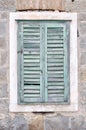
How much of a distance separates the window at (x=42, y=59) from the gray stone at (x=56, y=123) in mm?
235

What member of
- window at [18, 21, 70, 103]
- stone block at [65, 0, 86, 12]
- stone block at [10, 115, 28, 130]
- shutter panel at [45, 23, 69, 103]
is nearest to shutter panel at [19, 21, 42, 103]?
window at [18, 21, 70, 103]

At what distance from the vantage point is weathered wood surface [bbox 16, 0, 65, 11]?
631cm

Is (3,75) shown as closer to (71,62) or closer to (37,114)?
(37,114)

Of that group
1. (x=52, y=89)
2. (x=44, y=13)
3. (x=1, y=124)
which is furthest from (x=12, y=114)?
(x=44, y=13)

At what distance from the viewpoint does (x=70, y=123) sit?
638cm

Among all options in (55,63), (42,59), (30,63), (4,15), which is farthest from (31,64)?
(4,15)

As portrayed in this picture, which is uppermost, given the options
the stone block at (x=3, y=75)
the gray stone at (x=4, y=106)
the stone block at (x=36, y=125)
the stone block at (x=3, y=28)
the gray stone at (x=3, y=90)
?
the stone block at (x=3, y=28)

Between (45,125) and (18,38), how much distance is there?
1.25m

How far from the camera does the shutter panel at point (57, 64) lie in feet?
20.8

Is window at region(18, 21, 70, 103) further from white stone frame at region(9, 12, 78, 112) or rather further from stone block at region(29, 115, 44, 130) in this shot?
stone block at region(29, 115, 44, 130)

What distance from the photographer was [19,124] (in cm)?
636

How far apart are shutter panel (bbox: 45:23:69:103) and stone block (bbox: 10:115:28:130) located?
0.44 meters

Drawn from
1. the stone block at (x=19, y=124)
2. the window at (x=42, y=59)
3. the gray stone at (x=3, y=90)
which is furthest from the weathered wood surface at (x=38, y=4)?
the stone block at (x=19, y=124)

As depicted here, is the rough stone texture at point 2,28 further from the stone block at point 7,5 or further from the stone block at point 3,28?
the stone block at point 7,5
